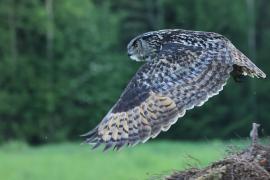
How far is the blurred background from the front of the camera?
111 feet

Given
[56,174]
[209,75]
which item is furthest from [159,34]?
[56,174]

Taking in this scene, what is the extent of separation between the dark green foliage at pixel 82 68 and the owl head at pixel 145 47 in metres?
26.6

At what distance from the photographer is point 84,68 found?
35.6 meters

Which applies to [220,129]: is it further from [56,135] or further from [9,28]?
[9,28]

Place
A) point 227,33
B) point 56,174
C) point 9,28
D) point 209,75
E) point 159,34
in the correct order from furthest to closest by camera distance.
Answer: point 227,33 → point 9,28 → point 56,174 → point 159,34 → point 209,75

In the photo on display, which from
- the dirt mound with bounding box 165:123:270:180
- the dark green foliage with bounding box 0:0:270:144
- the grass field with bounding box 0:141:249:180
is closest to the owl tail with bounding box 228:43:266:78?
the dirt mound with bounding box 165:123:270:180

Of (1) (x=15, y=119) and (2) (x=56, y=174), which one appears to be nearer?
(2) (x=56, y=174)

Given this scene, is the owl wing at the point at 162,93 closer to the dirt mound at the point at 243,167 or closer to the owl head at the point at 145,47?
the owl head at the point at 145,47

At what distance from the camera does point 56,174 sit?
64.8 ft

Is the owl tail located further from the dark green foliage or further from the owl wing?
the dark green foliage

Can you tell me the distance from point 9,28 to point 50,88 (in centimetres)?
281

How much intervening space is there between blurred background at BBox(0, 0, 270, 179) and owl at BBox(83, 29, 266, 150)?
27.0m

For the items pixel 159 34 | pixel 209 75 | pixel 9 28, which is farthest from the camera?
pixel 9 28

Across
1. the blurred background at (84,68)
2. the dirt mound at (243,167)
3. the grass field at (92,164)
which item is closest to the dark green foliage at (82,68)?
the blurred background at (84,68)
